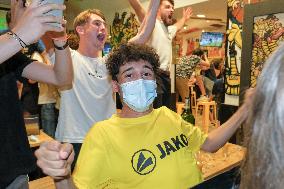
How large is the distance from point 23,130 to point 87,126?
819mm

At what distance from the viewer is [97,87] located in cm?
214

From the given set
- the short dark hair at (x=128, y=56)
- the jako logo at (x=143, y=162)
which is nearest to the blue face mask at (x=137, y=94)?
the short dark hair at (x=128, y=56)

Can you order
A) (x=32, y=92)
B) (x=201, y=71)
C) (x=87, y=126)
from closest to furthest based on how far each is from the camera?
(x=87, y=126)
(x=32, y=92)
(x=201, y=71)

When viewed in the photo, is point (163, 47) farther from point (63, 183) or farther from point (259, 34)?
point (63, 183)

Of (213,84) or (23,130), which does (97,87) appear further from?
(213,84)

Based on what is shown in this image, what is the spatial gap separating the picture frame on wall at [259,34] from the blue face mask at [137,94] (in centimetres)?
133

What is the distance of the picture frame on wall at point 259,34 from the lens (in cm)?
243

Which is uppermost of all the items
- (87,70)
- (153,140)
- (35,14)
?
(35,14)

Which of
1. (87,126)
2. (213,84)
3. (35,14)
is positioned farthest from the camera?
(213,84)

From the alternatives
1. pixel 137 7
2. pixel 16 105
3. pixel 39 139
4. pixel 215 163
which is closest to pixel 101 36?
pixel 137 7

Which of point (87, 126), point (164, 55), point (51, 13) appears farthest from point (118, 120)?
point (164, 55)

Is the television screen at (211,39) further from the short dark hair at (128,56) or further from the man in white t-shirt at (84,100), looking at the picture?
the short dark hair at (128,56)

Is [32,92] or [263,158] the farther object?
[32,92]

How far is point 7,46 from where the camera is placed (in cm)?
91
